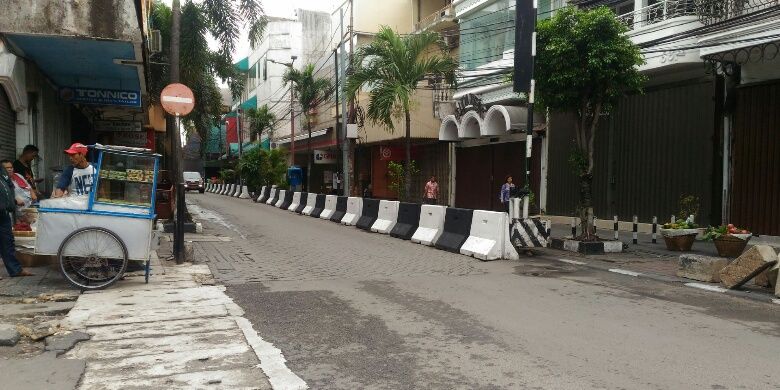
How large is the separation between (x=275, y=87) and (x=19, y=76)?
44.3 meters

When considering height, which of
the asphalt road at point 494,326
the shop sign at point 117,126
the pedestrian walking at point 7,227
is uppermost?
the shop sign at point 117,126

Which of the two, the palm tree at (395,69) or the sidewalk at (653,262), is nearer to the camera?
the sidewalk at (653,262)

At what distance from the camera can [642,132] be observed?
55.8 feet

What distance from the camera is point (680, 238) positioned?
12.6 meters

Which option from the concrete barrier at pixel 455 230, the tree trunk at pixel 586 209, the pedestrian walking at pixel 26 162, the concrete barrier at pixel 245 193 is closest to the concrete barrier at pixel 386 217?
the concrete barrier at pixel 455 230

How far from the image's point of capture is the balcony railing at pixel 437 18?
89.1 feet

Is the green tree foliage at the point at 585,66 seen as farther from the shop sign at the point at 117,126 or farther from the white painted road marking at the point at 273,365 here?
the shop sign at the point at 117,126

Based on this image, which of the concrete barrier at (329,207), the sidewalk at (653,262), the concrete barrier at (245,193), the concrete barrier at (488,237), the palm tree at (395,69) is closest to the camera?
the sidewalk at (653,262)

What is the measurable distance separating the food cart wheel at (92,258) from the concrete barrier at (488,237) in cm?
631

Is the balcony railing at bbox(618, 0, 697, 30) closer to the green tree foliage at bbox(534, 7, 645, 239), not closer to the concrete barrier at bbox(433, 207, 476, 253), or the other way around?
the green tree foliage at bbox(534, 7, 645, 239)

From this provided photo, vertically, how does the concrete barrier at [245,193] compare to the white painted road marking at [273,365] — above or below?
above

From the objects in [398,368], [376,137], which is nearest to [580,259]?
[398,368]

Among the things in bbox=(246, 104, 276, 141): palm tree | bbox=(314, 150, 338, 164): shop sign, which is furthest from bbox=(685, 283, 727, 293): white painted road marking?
bbox=(246, 104, 276, 141): palm tree

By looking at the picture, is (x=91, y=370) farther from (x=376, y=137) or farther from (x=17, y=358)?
(x=376, y=137)
